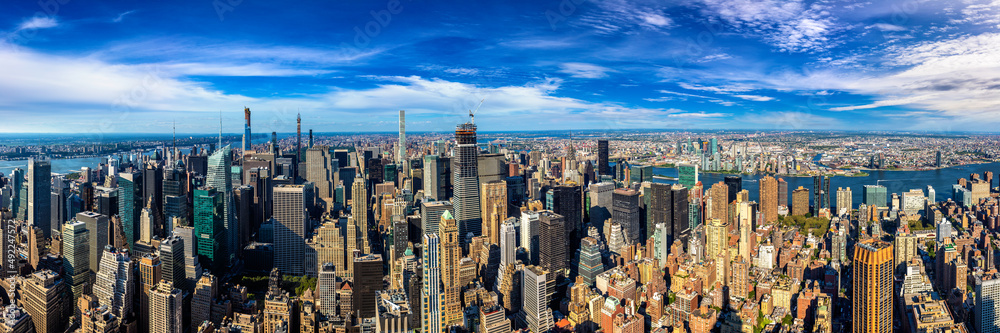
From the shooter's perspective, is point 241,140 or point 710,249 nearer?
point 710,249

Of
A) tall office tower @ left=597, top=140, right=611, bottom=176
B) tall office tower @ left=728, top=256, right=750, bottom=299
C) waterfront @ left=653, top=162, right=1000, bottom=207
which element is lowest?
tall office tower @ left=728, top=256, right=750, bottom=299

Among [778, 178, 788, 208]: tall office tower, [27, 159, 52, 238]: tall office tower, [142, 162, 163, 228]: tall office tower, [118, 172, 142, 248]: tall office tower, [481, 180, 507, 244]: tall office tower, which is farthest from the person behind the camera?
[778, 178, 788, 208]: tall office tower

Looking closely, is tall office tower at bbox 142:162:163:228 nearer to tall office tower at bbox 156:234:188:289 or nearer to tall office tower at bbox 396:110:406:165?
tall office tower at bbox 156:234:188:289

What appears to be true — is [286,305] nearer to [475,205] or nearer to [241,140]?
[475,205]

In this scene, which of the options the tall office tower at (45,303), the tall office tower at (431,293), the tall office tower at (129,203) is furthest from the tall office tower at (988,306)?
the tall office tower at (129,203)

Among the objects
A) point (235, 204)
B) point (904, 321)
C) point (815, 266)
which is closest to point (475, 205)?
point (235, 204)

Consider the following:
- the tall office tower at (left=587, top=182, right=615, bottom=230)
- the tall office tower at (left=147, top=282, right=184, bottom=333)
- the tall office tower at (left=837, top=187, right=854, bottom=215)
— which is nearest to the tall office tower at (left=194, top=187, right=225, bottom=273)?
the tall office tower at (left=147, top=282, right=184, bottom=333)

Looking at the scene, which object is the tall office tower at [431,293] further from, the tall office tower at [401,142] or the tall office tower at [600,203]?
the tall office tower at [401,142]

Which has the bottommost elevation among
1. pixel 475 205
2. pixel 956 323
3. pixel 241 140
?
pixel 956 323
